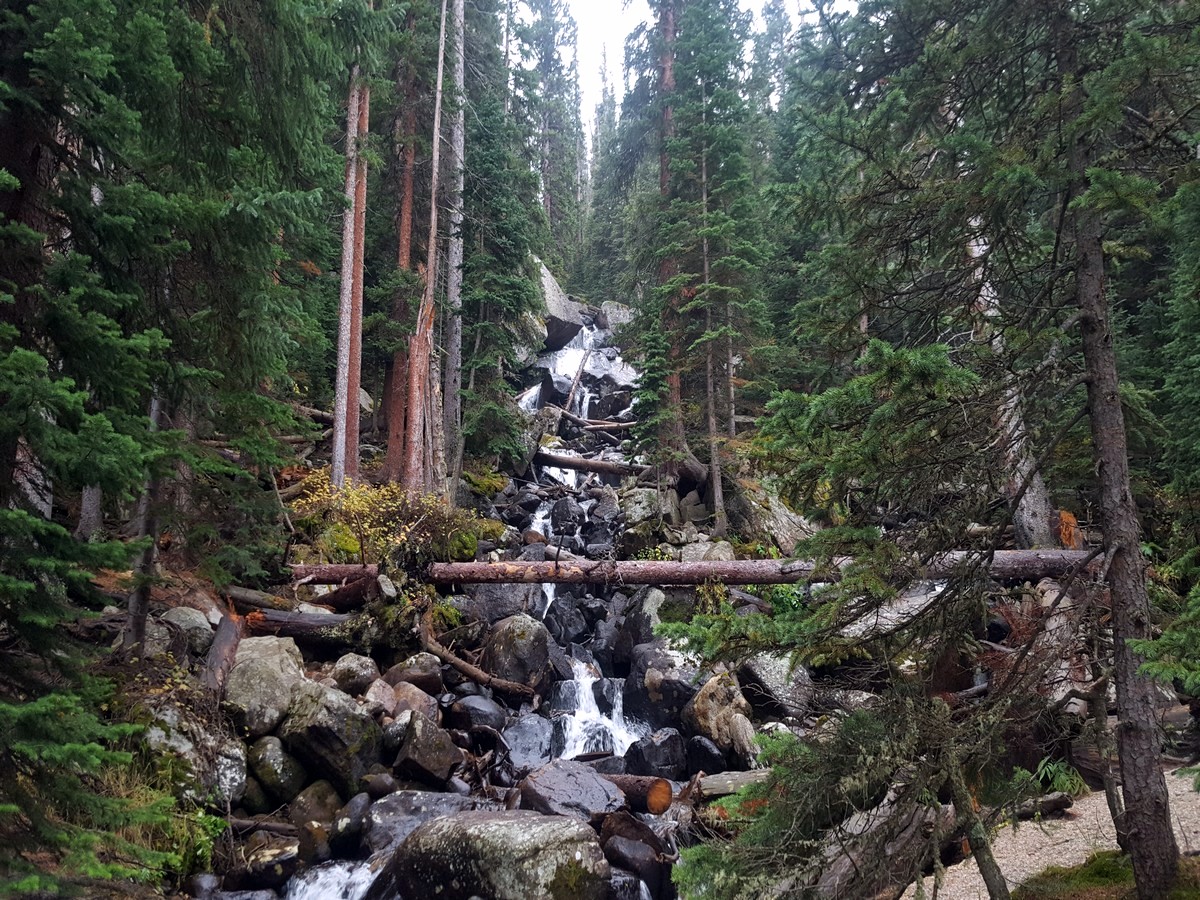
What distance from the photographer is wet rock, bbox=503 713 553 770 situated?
9828 millimetres

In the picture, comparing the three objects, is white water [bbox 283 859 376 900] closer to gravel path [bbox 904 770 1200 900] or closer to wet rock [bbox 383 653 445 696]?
wet rock [bbox 383 653 445 696]

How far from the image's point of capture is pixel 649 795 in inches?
323

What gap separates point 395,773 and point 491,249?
15827 mm

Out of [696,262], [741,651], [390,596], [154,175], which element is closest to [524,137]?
[696,262]

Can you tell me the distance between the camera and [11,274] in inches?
157

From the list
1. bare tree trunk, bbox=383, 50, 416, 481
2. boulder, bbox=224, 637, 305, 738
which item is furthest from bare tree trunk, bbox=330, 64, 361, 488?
boulder, bbox=224, 637, 305, 738

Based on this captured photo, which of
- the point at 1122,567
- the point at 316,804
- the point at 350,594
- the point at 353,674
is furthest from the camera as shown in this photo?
the point at 350,594

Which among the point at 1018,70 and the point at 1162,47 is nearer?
the point at 1162,47

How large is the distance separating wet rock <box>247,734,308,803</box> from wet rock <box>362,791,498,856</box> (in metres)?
0.97

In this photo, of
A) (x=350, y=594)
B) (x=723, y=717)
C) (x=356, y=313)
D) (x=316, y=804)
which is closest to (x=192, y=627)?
(x=316, y=804)

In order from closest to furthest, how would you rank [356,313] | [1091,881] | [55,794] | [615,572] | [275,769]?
[55,794] < [1091,881] < [275,769] < [615,572] < [356,313]

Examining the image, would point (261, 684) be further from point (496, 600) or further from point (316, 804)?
point (496, 600)

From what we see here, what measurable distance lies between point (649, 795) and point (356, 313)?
1240 centimetres

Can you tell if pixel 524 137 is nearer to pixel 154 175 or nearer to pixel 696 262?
pixel 696 262
